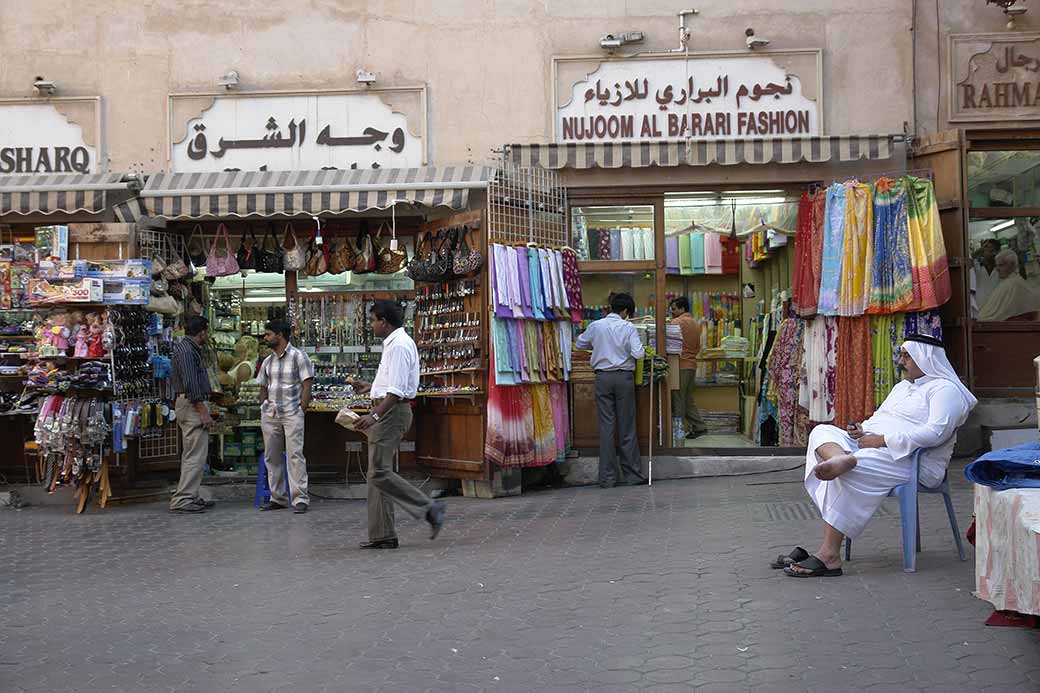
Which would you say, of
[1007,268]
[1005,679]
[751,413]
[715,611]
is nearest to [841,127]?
[1007,268]

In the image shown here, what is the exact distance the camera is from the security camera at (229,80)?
11.5 m

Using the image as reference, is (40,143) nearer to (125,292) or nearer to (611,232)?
(125,292)

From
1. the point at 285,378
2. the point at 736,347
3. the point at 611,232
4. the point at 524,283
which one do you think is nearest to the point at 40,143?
the point at 285,378

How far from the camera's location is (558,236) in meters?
11.3

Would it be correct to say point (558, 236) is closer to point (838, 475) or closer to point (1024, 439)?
point (1024, 439)

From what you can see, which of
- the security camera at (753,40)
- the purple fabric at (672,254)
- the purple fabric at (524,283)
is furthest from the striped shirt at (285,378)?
the purple fabric at (672,254)

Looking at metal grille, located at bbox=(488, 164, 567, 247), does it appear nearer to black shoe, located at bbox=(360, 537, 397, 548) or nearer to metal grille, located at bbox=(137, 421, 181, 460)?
black shoe, located at bbox=(360, 537, 397, 548)

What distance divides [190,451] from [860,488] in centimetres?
631

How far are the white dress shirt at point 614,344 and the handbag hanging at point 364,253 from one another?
2236 mm

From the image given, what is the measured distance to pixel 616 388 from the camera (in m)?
10.9

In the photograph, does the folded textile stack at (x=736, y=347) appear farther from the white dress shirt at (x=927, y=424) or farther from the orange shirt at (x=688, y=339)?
the white dress shirt at (x=927, y=424)

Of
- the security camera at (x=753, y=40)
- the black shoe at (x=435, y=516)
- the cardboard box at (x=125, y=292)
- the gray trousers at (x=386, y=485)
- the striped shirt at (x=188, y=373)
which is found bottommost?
the black shoe at (x=435, y=516)

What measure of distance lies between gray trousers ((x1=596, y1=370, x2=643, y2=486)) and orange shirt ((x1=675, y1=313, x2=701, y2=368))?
108 inches

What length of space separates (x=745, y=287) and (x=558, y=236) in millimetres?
4578
